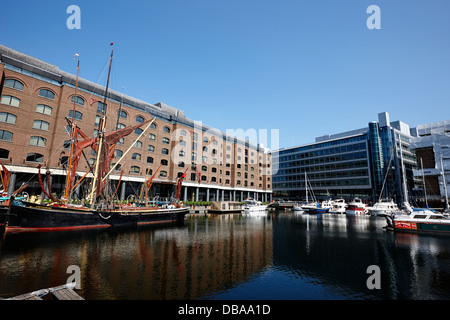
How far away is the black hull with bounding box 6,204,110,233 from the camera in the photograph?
80.9 feet

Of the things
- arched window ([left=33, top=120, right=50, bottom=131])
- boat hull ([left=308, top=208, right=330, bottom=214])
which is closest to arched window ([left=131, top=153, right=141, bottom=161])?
arched window ([left=33, top=120, right=50, bottom=131])

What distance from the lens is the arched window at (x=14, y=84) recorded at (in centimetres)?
4269

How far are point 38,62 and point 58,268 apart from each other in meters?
58.2

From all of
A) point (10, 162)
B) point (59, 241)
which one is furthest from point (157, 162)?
point (59, 241)

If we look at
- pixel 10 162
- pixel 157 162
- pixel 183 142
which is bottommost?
pixel 10 162

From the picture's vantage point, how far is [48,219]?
2672 centimetres

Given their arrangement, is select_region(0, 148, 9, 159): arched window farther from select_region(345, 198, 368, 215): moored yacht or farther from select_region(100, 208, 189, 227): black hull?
select_region(345, 198, 368, 215): moored yacht

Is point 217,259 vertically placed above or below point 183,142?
below

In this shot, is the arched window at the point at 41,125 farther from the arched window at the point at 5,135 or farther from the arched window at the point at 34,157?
the arched window at the point at 34,157

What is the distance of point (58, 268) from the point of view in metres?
14.1

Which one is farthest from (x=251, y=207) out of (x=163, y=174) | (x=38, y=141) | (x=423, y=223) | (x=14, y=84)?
(x=14, y=84)

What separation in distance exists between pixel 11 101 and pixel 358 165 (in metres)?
118

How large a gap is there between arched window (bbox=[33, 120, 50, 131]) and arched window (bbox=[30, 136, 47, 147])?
2137mm
